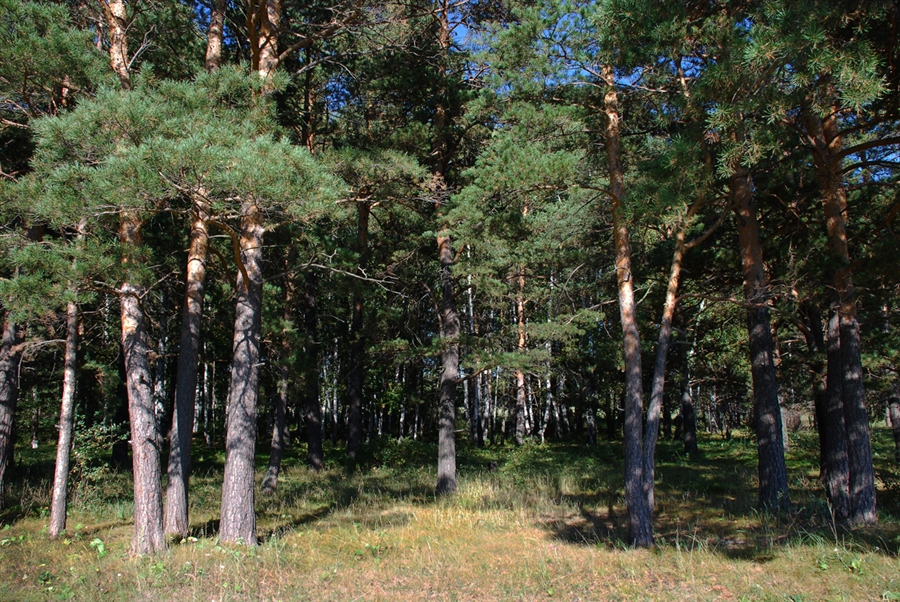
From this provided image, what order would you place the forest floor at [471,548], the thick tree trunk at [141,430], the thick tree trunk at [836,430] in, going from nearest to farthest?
the forest floor at [471,548]
the thick tree trunk at [141,430]
the thick tree trunk at [836,430]

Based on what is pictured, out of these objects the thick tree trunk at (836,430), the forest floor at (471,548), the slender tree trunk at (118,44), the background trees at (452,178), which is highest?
the slender tree trunk at (118,44)

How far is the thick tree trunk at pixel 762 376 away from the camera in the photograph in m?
8.88

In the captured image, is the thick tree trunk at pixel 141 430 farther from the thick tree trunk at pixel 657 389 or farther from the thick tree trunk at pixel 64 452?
the thick tree trunk at pixel 657 389

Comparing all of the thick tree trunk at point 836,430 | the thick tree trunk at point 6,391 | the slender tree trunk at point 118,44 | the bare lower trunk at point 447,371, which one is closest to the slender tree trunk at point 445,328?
the bare lower trunk at point 447,371

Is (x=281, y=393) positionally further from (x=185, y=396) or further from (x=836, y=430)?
(x=836, y=430)

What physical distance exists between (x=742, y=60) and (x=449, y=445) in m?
9.12

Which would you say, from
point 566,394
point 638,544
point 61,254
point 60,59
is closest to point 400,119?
point 60,59

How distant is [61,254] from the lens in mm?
6527

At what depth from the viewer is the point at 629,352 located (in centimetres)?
814

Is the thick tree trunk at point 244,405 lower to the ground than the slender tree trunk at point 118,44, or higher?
lower

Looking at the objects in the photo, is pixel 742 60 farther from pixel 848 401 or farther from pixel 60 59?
pixel 60 59

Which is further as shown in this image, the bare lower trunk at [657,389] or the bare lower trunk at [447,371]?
the bare lower trunk at [447,371]

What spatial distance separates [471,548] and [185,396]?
4.65 m

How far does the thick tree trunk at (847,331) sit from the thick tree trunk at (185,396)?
9140 mm
